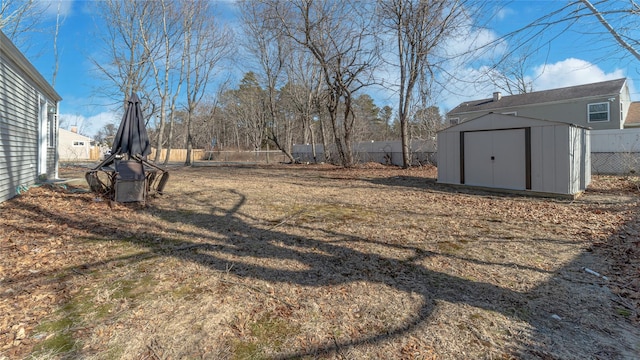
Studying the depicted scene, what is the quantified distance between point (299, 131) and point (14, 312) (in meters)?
43.7

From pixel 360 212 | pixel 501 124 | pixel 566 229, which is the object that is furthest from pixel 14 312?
pixel 501 124

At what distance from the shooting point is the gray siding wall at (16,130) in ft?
19.7

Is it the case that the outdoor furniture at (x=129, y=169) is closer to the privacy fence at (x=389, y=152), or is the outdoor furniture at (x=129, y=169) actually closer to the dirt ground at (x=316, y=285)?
the dirt ground at (x=316, y=285)

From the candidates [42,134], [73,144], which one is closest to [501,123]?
[42,134]

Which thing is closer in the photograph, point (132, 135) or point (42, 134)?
point (132, 135)

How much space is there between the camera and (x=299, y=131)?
45219mm

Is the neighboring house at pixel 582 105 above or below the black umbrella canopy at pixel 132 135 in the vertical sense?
above

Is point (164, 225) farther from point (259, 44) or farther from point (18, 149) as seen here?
point (259, 44)

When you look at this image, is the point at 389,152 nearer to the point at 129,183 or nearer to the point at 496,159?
the point at 496,159

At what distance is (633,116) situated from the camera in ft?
59.6

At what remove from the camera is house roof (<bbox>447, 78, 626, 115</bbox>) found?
17.3 m

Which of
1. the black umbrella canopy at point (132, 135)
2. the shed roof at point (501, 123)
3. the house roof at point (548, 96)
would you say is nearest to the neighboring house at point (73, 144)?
the black umbrella canopy at point (132, 135)

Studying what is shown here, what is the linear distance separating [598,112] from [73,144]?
49.0 m

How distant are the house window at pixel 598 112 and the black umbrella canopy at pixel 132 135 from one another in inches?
877
